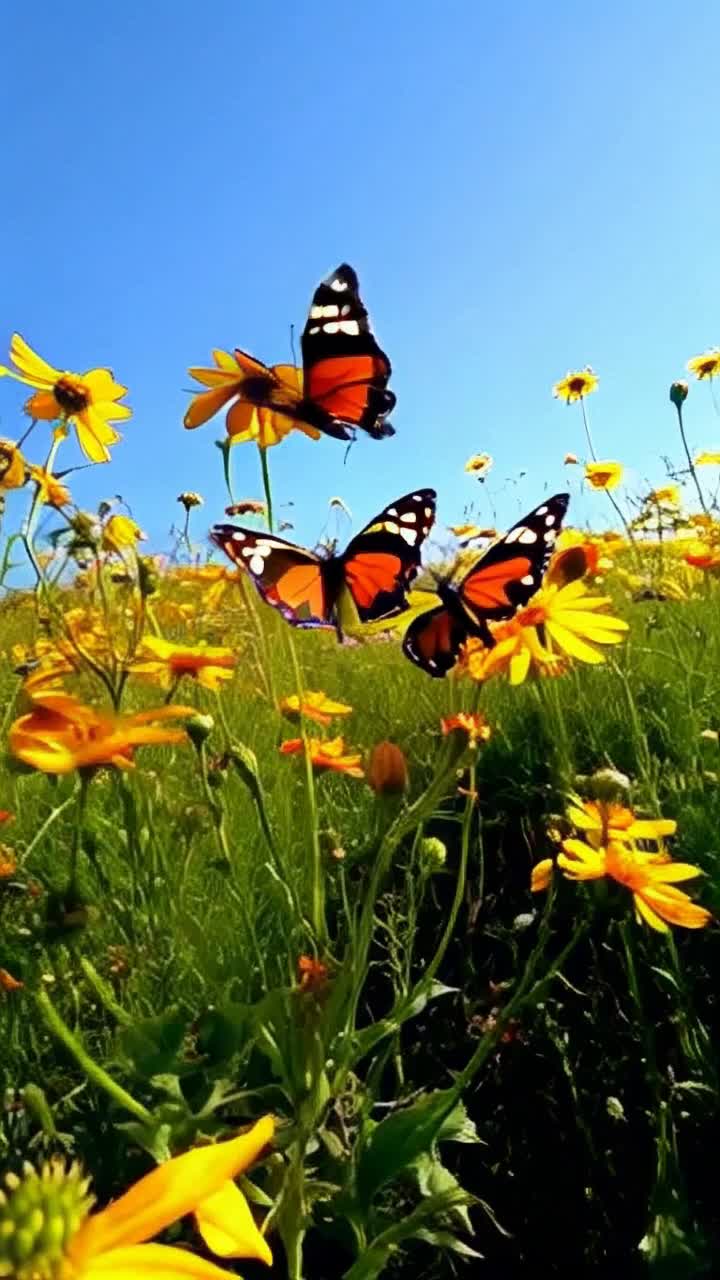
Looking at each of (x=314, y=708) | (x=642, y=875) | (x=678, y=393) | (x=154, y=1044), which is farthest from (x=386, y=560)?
(x=678, y=393)

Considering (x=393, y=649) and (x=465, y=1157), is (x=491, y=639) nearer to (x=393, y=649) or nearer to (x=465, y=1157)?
(x=465, y=1157)

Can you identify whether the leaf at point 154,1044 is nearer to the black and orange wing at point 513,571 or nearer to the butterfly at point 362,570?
the butterfly at point 362,570

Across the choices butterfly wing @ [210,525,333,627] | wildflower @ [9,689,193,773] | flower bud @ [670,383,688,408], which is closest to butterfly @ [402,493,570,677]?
butterfly wing @ [210,525,333,627]

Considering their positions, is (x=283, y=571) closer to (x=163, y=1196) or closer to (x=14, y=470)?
(x=14, y=470)

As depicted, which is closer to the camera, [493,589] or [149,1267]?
[149,1267]

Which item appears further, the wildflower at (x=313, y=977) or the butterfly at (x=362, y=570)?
the butterfly at (x=362, y=570)

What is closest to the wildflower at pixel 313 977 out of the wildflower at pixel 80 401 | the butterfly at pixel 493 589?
the butterfly at pixel 493 589

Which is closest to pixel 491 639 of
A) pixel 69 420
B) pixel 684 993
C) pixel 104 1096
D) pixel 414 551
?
pixel 414 551
